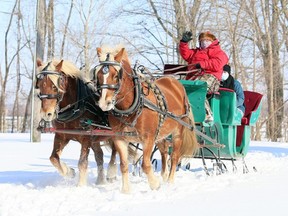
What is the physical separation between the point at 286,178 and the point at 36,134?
11.2 m

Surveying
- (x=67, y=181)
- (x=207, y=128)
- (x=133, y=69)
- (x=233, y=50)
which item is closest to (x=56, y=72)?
(x=133, y=69)

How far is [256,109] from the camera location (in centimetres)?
953

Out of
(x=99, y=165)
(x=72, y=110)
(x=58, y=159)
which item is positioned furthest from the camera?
(x=99, y=165)

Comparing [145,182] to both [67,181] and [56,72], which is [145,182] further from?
[56,72]

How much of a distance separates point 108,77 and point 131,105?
1.65 feet

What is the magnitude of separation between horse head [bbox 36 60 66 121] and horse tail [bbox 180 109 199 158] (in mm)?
2015

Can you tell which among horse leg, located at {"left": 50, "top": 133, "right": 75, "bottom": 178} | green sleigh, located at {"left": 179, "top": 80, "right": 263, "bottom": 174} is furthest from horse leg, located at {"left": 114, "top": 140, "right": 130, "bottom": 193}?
green sleigh, located at {"left": 179, "top": 80, "right": 263, "bottom": 174}

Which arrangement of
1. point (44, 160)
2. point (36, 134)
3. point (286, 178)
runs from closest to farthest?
point (286, 178)
point (44, 160)
point (36, 134)

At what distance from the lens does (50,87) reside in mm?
6441

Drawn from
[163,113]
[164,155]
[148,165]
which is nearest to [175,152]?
[164,155]

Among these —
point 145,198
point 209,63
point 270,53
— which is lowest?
point 145,198

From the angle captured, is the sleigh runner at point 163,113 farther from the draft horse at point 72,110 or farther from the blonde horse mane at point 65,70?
the blonde horse mane at point 65,70

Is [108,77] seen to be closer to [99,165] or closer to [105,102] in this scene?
[105,102]

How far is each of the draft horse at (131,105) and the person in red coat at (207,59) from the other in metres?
1.09
